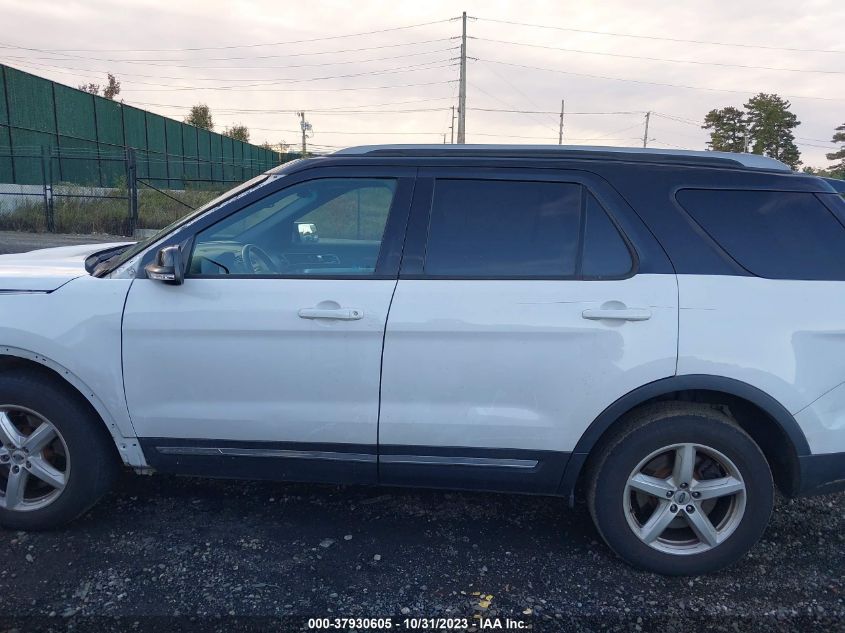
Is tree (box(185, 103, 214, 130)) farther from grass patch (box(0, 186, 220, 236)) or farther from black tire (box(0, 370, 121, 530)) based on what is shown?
black tire (box(0, 370, 121, 530))

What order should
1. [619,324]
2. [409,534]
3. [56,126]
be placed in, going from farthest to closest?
[56,126] → [409,534] → [619,324]

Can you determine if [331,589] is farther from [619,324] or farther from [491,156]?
[491,156]

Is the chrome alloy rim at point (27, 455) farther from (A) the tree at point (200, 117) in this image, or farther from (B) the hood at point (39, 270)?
(A) the tree at point (200, 117)

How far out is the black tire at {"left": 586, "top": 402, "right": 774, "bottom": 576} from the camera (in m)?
2.72

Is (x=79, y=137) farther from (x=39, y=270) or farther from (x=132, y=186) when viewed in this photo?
(x=39, y=270)

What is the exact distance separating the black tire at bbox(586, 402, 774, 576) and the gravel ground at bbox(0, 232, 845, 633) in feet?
0.37

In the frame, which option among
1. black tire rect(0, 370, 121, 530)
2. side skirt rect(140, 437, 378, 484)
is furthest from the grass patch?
side skirt rect(140, 437, 378, 484)

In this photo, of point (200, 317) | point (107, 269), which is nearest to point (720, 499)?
point (200, 317)

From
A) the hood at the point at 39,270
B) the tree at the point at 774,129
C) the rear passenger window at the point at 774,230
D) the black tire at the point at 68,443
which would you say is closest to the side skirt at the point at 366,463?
the black tire at the point at 68,443

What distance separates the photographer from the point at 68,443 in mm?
2969

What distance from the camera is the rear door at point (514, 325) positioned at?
2703 millimetres

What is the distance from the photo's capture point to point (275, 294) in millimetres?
2832

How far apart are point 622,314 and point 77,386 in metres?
2.47

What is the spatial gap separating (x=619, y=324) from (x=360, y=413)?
3.90 ft
